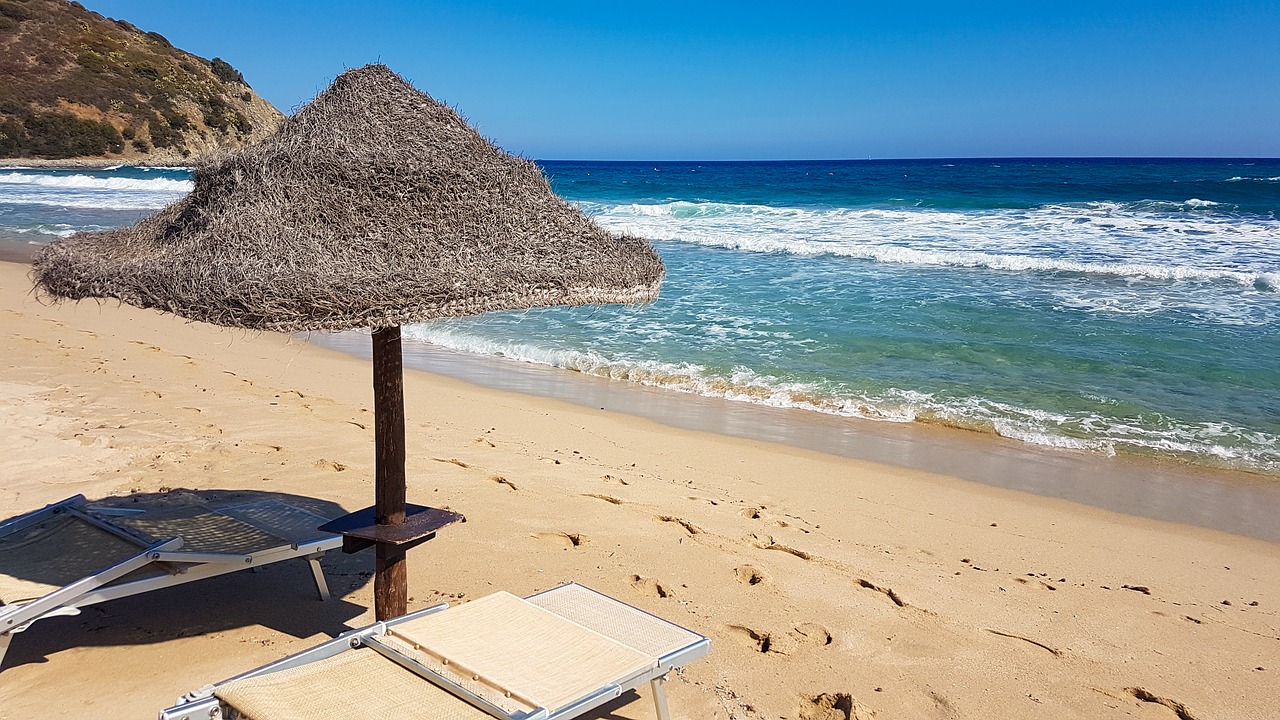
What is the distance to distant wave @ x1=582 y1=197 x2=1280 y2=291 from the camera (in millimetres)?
16281

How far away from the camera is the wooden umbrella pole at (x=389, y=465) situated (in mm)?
3160

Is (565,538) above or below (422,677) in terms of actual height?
below

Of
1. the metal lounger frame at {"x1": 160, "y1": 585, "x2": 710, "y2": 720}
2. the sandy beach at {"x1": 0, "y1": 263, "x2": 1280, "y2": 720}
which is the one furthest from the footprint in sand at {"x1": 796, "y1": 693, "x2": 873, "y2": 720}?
the metal lounger frame at {"x1": 160, "y1": 585, "x2": 710, "y2": 720}

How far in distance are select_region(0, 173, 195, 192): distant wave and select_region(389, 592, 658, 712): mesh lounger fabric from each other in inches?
1518

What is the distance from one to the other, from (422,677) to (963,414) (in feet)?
20.5

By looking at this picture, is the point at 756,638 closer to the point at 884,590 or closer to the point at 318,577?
the point at 884,590

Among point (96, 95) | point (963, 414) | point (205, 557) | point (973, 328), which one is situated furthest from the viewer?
point (96, 95)

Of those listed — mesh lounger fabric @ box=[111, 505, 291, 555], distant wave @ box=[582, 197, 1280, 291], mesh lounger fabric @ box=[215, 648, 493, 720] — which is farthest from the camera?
distant wave @ box=[582, 197, 1280, 291]

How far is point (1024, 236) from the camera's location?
21109 mm

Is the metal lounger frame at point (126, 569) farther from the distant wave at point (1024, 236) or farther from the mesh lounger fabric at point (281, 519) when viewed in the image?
the distant wave at point (1024, 236)

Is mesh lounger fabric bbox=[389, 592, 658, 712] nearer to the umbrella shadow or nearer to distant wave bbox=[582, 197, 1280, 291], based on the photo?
the umbrella shadow

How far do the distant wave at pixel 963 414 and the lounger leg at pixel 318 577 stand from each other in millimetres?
5167

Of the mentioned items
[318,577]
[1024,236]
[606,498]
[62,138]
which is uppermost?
[62,138]

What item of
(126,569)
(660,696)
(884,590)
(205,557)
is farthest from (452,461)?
(660,696)
